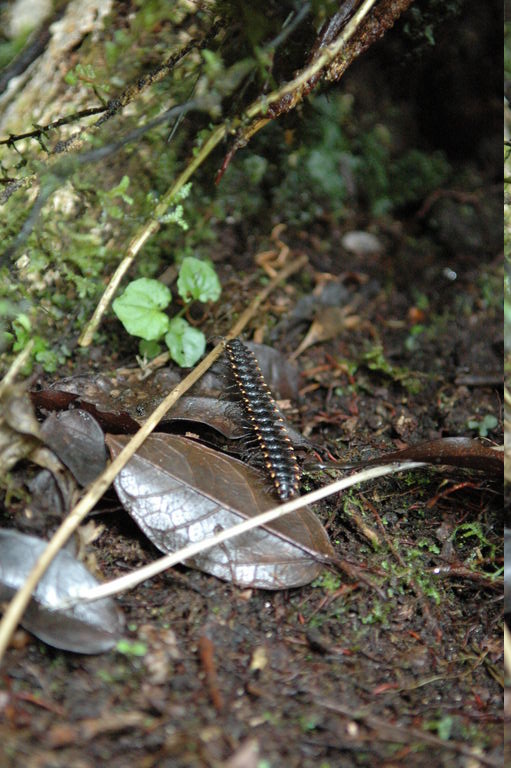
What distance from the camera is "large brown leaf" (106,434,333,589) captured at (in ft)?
7.88

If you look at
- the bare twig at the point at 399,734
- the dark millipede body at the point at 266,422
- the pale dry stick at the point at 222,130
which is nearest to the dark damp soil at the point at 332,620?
the bare twig at the point at 399,734

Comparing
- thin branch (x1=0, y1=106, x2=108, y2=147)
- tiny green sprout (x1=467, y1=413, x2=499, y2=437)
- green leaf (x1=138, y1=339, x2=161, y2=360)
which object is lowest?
tiny green sprout (x1=467, y1=413, x2=499, y2=437)

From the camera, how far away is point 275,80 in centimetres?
306

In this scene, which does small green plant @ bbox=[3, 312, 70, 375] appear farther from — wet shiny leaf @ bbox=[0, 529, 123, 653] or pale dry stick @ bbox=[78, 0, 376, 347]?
wet shiny leaf @ bbox=[0, 529, 123, 653]

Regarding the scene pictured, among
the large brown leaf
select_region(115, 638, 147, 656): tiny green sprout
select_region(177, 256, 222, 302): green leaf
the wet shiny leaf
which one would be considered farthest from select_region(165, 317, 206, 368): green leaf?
select_region(115, 638, 147, 656): tiny green sprout

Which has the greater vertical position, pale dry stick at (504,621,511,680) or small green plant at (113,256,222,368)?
small green plant at (113,256,222,368)

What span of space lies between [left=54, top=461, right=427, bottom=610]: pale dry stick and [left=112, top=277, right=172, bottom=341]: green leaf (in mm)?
1213

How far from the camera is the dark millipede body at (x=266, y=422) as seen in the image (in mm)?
2617

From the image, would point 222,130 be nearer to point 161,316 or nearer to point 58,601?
point 161,316

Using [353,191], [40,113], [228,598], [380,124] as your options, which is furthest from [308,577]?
[380,124]

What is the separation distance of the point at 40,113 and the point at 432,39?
7.10 ft

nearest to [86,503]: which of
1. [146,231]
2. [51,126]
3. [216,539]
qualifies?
[216,539]

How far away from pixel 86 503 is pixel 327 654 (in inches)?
37.9

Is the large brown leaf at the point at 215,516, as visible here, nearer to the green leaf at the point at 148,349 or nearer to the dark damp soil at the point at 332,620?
→ the dark damp soil at the point at 332,620
